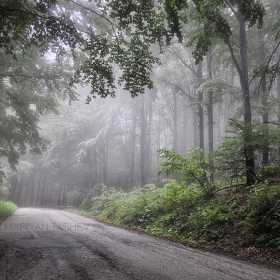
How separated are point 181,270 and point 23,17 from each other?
6231mm

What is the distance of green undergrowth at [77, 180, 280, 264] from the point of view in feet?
18.4

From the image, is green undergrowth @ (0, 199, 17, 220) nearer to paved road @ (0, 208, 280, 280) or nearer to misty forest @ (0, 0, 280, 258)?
misty forest @ (0, 0, 280, 258)

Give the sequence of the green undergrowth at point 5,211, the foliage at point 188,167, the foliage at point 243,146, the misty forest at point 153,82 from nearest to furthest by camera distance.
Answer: the misty forest at point 153,82, the foliage at point 243,146, the foliage at point 188,167, the green undergrowth at point 5,211

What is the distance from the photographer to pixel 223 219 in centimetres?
690

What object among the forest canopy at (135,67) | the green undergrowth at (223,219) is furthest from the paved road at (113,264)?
the forest canopy at (135,67)

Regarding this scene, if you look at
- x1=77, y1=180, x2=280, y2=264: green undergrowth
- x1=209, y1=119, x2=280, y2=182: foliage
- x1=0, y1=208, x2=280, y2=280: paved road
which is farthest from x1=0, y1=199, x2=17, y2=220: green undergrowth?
x1=209, y1=119, x2=280, y2=182: foliage

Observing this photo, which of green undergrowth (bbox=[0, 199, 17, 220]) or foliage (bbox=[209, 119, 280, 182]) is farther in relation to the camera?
green undergrowth (bbox=[0, 199, 17, 220])

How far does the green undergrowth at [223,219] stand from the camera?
560 centimetres

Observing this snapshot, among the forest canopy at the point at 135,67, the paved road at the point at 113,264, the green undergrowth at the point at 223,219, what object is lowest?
the paved road at the point at 113,264

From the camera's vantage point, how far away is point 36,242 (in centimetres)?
545

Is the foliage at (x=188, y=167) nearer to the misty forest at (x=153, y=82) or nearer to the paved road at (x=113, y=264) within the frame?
the misty forest at (x=153, y=82)

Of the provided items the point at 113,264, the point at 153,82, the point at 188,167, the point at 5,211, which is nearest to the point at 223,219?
the point at 188,167

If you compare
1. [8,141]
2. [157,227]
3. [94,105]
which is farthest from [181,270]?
[94,105]

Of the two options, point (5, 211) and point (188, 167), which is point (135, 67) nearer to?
point (188, 167)
